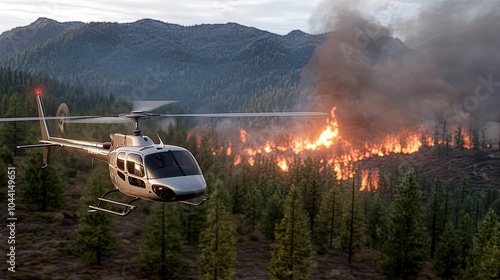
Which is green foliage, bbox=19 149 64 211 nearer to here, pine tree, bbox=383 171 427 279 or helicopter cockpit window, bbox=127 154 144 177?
helicopter cockpit window, bbox=127 154 144 177

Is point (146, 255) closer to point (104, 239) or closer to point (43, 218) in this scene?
point (104, 239)

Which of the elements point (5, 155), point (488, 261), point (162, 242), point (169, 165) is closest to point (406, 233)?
point (488, 261)

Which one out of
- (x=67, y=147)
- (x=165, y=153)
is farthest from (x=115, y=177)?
(x=67, y=147)

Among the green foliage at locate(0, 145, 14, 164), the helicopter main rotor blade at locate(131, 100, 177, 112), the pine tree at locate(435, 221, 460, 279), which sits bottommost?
the pine tree at locate(435, 221, 460, 279)

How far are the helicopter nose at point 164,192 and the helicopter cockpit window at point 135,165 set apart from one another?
3.15ft

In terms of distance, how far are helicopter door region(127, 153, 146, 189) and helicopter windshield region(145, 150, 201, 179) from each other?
1.40ft

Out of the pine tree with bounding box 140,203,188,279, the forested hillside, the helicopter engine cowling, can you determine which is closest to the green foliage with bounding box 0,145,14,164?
the forested hillside

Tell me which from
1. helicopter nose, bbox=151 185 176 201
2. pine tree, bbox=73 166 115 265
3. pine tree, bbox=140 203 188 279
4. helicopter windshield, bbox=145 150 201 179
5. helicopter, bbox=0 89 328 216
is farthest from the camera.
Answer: pine tree, bbox=140 203 188 279

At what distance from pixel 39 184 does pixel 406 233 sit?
4722 cm

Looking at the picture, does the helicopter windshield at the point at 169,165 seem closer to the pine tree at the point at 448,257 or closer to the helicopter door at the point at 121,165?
the helicopter door at the point at 121,165

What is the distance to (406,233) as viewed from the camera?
46.9m

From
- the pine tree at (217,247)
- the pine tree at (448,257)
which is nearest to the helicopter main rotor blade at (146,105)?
the pine tree at (217,247)

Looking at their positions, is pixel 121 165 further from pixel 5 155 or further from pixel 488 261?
pixel 5 155

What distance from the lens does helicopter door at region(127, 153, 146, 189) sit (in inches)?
645
